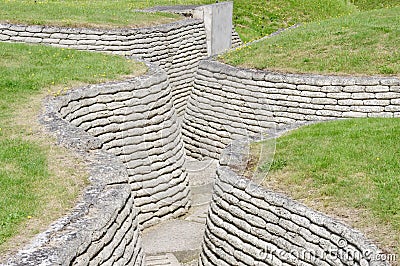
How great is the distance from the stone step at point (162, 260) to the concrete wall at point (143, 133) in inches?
63.1

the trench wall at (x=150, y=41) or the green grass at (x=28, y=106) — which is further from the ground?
the green grass at (x=28, y=106)

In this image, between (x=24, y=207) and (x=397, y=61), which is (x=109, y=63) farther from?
(x=24, y=207)

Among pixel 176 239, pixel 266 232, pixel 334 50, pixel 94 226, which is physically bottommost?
pixel 176 239

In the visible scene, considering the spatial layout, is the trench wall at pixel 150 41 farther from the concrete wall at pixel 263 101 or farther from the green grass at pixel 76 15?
the concrete wall at pixel 263 101

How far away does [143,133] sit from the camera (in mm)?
14375

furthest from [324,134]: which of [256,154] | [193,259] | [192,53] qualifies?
[192,53]

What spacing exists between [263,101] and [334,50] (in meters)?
3.22

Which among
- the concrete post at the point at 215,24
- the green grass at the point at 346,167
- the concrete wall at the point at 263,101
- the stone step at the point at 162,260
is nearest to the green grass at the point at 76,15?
the concrete post at the point at 215,24

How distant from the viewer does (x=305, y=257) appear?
9172 mm

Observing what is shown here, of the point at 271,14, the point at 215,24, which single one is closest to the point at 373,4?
the point at 271,14

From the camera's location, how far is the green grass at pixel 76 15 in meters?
21.3

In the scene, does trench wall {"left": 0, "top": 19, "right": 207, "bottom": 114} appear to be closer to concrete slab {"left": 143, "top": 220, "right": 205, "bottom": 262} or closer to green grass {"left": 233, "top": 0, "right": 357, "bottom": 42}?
green grass {"left": 233, "top": 0, "right": 357, "bottom": 42}

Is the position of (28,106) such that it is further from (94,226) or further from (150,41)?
(150,41)

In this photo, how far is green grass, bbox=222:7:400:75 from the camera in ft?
57.7
